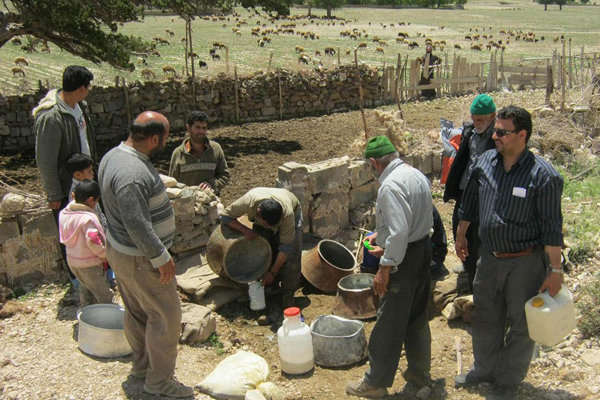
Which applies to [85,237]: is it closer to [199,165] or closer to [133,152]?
[133,152]

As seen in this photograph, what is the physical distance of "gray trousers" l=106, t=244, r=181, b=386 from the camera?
3.77 meters

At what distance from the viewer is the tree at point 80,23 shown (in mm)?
9094

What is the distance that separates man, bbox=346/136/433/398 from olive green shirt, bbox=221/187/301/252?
1.31 m

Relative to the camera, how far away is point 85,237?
4.69 m

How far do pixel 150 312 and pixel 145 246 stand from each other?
22.6 inches

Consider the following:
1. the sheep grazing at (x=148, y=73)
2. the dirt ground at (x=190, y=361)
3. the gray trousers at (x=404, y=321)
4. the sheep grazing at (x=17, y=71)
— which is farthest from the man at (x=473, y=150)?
the sheep grazing at (x=17, y=71)

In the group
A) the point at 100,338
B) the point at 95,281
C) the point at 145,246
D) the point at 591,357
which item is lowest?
the point at 591,357

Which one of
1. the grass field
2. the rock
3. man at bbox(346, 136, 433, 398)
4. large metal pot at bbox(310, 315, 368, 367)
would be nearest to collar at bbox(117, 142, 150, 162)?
man at bbox(346, 136, 433, 398)

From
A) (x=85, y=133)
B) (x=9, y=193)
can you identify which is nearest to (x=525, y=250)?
(x=85, y=133)

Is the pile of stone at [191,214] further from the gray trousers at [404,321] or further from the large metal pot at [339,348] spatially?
the gray trousers at [404,321]

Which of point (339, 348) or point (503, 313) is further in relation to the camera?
point (339, 348)

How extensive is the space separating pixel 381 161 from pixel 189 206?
264 centimetres

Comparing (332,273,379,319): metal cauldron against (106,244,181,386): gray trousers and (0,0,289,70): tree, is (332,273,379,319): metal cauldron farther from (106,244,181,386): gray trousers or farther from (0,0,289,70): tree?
(0,0,289,70): tree

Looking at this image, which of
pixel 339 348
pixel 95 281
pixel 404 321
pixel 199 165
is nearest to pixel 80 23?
pixel 199 165
